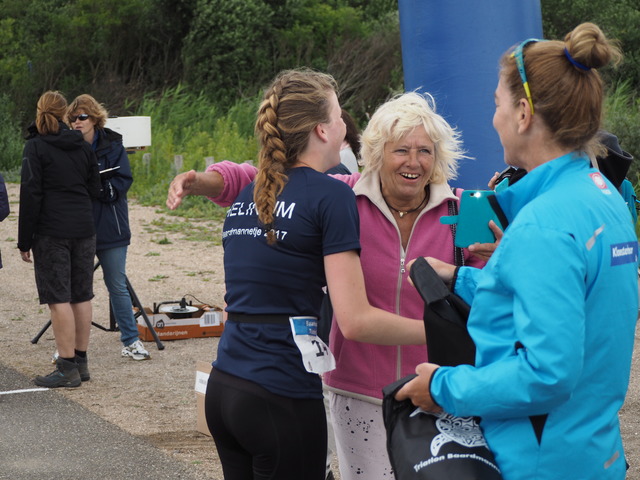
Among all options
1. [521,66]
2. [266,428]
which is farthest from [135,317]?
[521,66]

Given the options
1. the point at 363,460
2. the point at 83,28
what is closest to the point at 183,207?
the point at 363,460

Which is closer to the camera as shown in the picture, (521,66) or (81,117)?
(521,66)

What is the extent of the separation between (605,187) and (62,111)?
511cm

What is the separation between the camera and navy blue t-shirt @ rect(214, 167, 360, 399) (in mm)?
2484

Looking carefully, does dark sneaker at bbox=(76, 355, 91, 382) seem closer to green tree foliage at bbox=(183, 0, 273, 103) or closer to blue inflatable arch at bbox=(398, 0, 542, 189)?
blue inflatable arch at bbox=(398, 0, 542, 189)

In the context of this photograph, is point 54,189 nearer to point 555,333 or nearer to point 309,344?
point 309,344

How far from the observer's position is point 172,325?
7.88 metres

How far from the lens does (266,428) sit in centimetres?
249

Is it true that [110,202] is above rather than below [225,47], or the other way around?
below

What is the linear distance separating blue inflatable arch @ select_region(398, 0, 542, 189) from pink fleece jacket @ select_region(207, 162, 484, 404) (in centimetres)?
163

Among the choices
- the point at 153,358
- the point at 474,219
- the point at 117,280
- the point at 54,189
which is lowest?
the point at 153,358

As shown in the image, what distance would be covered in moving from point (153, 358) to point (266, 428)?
499 cm

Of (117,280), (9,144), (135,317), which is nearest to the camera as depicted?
(117,280)

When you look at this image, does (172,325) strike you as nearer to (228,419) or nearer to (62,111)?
(62,111)
